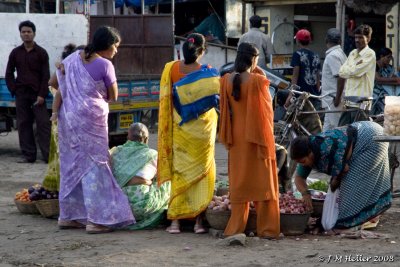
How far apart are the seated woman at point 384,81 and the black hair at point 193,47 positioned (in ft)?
19.7

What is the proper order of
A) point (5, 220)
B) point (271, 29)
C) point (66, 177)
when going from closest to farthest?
point (66, 177), point (5, 220), point (271, 29)

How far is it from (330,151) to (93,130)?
80.4 inches

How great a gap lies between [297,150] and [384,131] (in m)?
0.69

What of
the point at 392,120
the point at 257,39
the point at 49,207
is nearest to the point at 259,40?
the point at 257,39

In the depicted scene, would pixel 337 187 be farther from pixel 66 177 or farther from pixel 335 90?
pixel 335 90

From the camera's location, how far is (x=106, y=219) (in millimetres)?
8031

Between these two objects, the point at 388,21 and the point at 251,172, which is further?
the point at 388,21

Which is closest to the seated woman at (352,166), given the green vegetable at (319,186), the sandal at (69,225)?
the green vegetable at (319,186)

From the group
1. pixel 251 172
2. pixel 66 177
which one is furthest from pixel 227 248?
pixel 66 177

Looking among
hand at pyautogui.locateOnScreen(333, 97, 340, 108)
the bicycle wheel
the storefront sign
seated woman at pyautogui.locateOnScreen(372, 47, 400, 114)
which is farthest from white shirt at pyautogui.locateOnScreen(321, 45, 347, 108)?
the storefront sign

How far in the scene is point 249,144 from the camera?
7496 millimetres

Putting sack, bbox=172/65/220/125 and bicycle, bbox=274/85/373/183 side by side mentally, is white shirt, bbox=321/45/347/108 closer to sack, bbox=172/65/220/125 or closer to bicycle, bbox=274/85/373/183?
bicycle, bbox=274/85/373/183

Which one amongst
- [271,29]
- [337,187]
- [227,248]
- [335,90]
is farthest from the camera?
[271,29]

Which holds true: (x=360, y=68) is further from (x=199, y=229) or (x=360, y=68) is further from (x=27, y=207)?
(x=27, y=207)
